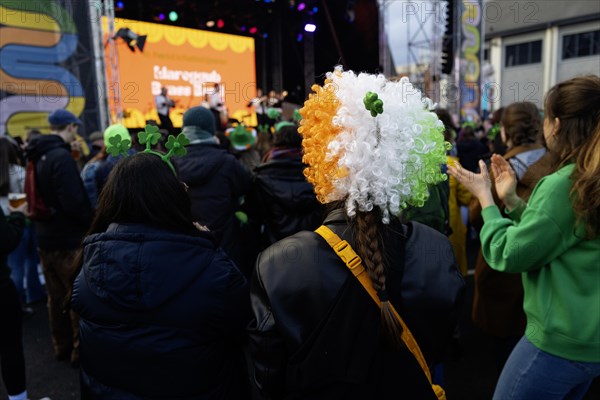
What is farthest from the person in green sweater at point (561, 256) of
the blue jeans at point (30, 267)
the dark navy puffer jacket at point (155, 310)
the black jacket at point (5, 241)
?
the blue jeans at point (30, 267)

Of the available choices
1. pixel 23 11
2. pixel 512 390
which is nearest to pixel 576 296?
pixel 512 390

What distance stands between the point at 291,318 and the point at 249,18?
1162cm

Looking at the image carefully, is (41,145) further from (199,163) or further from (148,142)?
(148,142)

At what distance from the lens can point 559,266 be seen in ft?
4.79

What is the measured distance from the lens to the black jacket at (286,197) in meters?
2.91

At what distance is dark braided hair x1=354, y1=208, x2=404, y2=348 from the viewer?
1.06 meters

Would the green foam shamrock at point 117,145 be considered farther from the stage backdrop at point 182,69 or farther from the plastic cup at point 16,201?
the stage backdrop at point 182,69

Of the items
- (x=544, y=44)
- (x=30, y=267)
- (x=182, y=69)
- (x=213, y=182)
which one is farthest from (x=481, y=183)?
(x=544, y=44)

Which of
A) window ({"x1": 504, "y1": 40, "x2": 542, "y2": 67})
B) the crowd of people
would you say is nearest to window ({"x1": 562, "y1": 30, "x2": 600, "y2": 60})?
window ({"x1": 504, "y1": 40, "x2": 542, "y2": 67})

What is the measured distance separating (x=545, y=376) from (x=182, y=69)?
32.3 feet

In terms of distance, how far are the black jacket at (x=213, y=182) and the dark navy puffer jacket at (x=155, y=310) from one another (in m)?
1.44

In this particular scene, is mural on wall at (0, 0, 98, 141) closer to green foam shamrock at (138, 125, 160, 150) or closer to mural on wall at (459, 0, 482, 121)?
green foam shamrock at (138, 125, 160, 150)

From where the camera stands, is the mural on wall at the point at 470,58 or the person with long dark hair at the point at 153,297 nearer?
the person with long dark hair at the point at 153,297

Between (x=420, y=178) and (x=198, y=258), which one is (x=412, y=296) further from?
(x=198, y=258)
